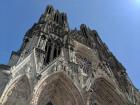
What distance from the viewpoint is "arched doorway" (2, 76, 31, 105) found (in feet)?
45.7

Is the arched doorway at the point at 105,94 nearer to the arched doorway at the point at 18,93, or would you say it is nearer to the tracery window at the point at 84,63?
the tracery window at the point at 84,63

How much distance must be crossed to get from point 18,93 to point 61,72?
333 cm

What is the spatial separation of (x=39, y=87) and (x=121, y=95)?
652cm

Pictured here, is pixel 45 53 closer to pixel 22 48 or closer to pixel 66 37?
pixel 22 48

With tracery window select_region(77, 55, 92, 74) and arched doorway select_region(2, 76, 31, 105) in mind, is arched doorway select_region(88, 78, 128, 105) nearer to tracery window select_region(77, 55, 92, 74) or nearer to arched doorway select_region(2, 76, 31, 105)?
tracery window select_region(77, 55, 92, 74)

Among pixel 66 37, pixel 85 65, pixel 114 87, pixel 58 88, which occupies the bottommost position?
pixel 58 88

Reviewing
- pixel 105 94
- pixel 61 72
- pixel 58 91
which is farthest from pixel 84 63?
pixel 58 91

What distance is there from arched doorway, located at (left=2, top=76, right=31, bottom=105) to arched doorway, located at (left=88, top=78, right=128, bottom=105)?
522cm

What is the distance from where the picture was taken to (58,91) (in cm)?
1650

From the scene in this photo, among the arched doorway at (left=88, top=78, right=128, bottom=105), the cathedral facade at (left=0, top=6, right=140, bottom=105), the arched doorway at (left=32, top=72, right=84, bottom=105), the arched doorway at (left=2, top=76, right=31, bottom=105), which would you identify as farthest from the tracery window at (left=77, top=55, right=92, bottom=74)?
the arched doorway at (left=2, top=76, right=31, bottom=105)

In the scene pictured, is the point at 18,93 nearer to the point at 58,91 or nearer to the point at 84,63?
the point at 58,91

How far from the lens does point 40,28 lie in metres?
21.4

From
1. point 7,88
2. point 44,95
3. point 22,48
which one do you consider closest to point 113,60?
point 22,48

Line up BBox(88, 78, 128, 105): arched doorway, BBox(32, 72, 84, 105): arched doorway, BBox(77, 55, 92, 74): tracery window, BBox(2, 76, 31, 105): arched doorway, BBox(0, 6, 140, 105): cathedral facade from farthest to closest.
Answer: BBox(77, 55, 92, 74): tracery window → BBox(88, 78, 128, 105): arched doorway → BBox(32, 72, 84, 105): arched doorway → BBox(0, 6, 140, 105): cathedral facade → BBox(2, 76, 31, 105): arched doorway
